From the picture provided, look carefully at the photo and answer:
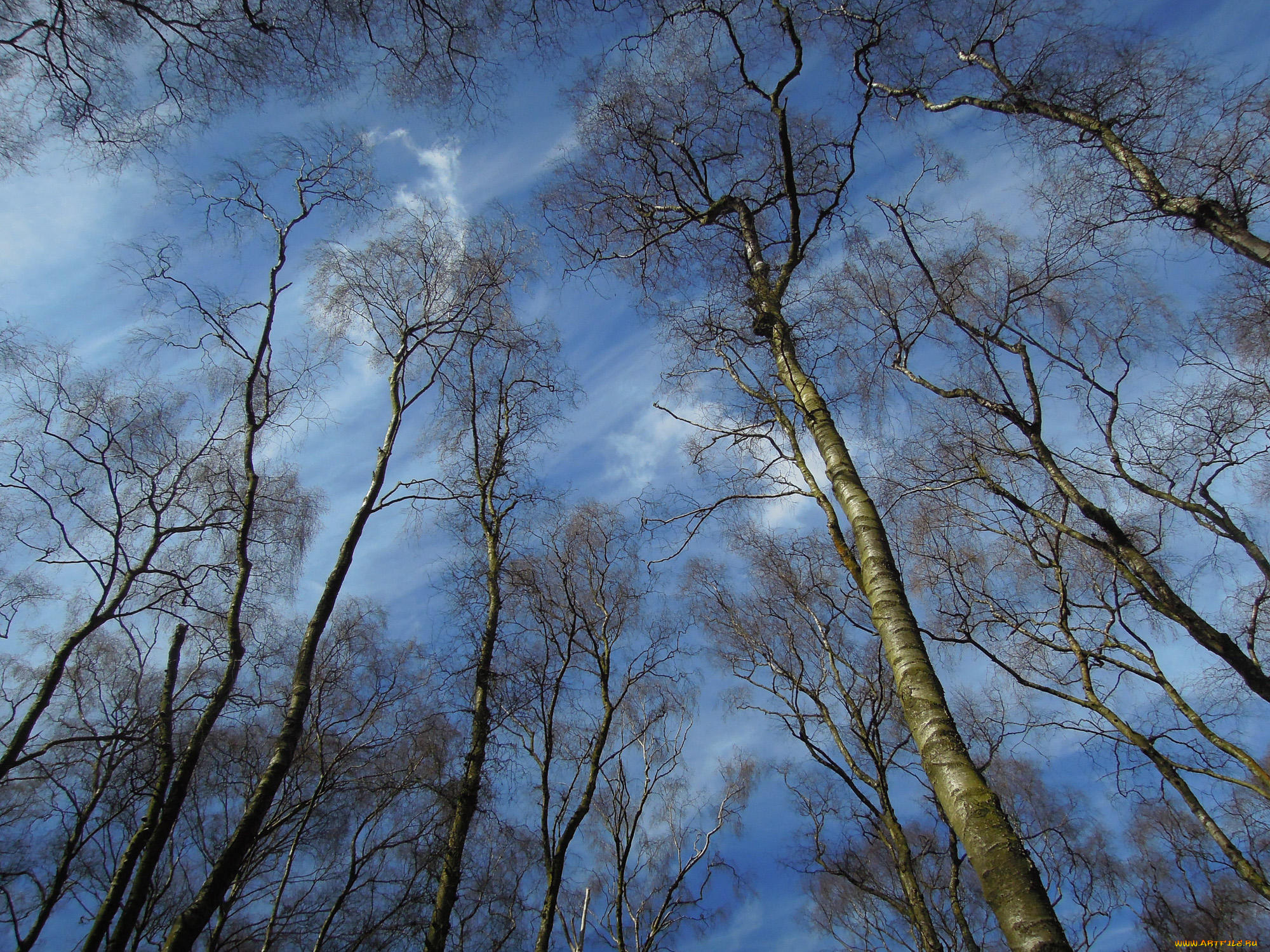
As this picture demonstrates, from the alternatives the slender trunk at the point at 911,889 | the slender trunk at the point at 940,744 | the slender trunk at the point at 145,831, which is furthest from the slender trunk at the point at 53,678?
the slender trunk at the point at 911,889

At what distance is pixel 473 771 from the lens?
25.2 ft

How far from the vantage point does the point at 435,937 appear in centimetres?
640

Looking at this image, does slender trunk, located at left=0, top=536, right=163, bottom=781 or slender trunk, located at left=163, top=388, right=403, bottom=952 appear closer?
slender trunk, located at left=163, top=388, right=403, bottom=952

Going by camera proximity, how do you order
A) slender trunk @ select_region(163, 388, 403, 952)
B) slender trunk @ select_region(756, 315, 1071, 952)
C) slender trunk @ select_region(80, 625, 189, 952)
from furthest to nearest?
slender trunk @ select_region(80, 625, 189, 952)
slender trunk @ select_region(163, 388, 403, 952)
slender trunk @ select_region(756, 315, 1071, 952)

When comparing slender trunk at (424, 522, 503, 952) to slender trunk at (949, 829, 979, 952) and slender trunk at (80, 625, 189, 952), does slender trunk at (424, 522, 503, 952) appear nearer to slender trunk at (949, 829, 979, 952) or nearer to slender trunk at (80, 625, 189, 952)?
slender trunk at (80, 625, 189, 952)

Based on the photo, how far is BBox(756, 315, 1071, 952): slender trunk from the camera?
242 centimetres

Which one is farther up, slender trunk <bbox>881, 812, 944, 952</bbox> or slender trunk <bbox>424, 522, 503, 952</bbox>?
slender trunk <bbox>424, 522, 503, 952</bbox>

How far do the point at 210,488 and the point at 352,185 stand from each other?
18.6ft

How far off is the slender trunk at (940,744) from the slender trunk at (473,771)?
19.7ft

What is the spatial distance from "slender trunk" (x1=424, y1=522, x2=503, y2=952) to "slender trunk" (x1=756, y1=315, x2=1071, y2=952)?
6002 mm

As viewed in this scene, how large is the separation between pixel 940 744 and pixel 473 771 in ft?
21.2

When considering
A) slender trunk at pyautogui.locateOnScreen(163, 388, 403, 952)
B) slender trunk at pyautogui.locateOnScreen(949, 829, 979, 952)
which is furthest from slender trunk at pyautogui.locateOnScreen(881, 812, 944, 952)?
slender trunk at pyautogui.locateOnScreen(163, 388, 403, 952)

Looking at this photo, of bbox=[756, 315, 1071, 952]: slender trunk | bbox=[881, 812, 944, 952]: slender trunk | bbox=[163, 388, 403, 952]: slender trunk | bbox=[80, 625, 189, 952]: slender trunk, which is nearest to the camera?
bbox=[756, 315, 1071, 952]: slender trunk

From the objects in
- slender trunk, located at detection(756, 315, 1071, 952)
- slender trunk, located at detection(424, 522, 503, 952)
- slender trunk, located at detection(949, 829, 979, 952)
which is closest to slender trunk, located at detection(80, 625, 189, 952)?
slender trunk, located at detection(424, 522, 503, 952)
